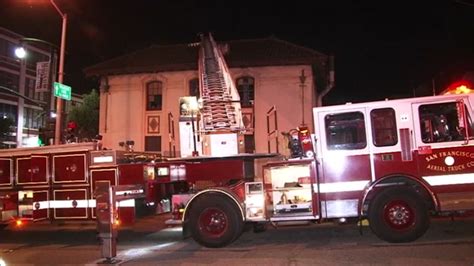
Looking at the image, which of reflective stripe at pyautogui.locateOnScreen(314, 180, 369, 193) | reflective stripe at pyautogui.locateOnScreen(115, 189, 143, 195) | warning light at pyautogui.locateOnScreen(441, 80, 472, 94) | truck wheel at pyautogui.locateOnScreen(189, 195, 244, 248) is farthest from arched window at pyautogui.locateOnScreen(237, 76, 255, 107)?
reflective stripe at pyautogui.locateOnScreen(314, 180, 369, 193)

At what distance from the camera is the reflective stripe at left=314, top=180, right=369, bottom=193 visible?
9.26 meters

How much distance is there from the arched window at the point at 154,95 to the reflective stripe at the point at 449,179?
62.7ft

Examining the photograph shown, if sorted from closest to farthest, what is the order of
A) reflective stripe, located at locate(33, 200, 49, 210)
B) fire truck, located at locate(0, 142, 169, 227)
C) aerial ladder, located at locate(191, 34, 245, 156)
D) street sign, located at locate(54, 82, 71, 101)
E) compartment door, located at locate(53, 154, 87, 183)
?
fire truck, located at locate(0, 142, 169, 227), aerial ladder, located at locate(191, 34, 245, 156), compartment door, located at locate(53, 154, 87, 183), reflective stripe, located at locate(33, 200, 49, 210), street sign, located at locate(54, 82, 71, 101)

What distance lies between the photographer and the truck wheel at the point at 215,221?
9570 mm

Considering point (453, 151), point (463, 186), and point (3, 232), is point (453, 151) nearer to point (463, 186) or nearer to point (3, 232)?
point (463, 186)

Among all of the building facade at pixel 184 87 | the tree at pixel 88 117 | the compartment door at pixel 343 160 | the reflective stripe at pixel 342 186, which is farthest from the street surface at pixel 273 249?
the tree at pixel 88 117

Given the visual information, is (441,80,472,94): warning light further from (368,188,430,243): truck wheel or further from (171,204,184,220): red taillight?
(171,204,184,220): red taillight

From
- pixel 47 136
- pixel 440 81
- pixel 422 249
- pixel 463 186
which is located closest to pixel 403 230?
pixel 422 249

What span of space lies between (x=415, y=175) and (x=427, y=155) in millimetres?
420

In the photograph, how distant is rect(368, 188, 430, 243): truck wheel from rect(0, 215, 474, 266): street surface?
0.64 feet

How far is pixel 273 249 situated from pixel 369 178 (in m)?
2.19

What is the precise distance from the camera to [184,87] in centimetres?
2591

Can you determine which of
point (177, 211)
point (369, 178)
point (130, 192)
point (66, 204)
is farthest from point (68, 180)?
point (369, 178)

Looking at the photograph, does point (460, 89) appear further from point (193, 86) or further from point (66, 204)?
point (193, 86)
